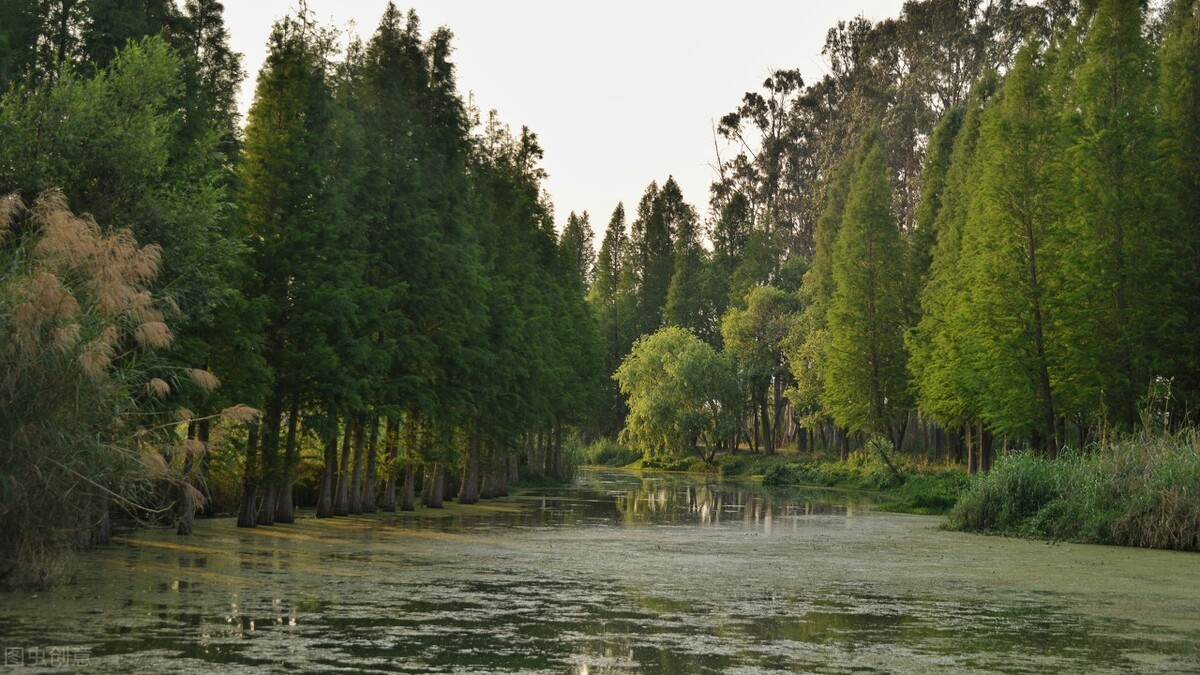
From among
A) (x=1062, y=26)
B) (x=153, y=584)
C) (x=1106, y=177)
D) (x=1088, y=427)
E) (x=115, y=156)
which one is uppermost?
(x=1062, y=26)

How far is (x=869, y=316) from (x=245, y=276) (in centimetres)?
4632

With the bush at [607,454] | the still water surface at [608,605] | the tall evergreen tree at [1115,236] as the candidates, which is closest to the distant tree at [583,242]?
the bush at [607,454]

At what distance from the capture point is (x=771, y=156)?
10456cm

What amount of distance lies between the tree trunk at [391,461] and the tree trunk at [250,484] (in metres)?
7.88

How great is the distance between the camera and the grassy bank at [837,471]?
49.7m

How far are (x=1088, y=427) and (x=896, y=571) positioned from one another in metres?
26.9

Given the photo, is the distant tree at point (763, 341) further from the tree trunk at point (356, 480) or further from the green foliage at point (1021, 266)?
the tree trunk at point (356, 480)

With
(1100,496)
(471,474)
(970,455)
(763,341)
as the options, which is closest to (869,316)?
(970,455)

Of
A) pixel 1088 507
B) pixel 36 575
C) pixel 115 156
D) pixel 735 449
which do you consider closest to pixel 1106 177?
pixel 1088 507

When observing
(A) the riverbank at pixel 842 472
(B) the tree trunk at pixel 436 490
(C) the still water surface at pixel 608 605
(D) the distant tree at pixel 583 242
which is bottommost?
(C) the still water surface at pixel 608 605

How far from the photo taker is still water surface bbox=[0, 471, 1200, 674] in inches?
518

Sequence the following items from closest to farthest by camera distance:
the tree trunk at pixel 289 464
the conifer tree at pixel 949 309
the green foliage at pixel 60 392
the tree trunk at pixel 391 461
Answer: the green foliage at pixel 60 392, the tree trunk at pixel 289 464, the tree trunk at pixel 391 461, the conifer tree at pixel 949 309

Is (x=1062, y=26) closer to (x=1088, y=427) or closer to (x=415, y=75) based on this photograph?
(x=1088, y=427)

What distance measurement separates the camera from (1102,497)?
102 ft
